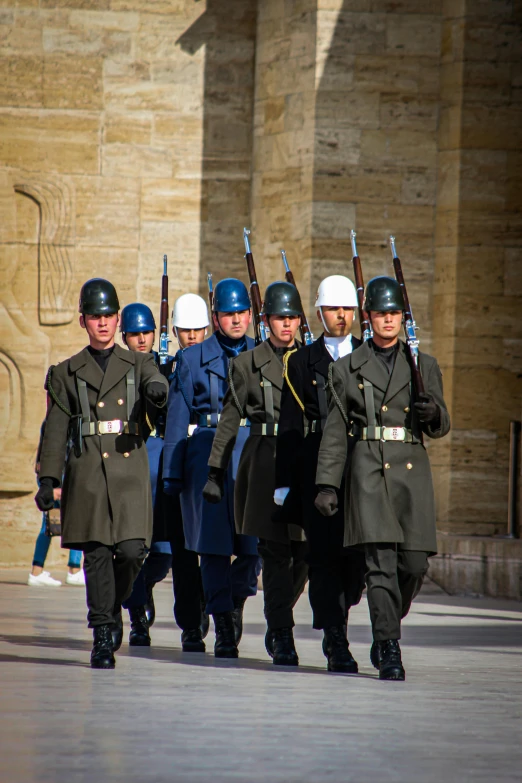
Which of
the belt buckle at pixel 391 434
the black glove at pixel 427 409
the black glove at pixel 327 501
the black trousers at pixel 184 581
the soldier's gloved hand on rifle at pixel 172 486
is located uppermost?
the black glove at pixel 427 409

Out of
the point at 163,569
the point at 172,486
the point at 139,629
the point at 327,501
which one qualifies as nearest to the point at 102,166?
the point at 163,569

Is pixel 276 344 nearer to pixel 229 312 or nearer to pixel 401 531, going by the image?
pixel 229 312

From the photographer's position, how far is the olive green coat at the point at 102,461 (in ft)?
24.7

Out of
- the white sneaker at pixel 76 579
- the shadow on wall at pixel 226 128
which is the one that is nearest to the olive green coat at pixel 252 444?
the white sneaker at pixel 76 579

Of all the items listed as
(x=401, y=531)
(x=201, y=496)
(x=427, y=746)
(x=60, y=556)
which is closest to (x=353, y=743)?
(x=427, y=746)

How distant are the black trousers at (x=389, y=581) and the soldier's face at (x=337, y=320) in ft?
4.07

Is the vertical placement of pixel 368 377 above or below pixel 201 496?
above

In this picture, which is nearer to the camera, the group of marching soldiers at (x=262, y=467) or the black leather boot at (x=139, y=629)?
the group of marching soldiers at (x=262, y=467)

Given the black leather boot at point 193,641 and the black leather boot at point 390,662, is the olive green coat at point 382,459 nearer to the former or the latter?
the black leather boot at point 390,662

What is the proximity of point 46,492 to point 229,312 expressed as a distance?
1.64m

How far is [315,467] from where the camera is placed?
7.65 metres

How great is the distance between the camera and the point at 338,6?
1401 cm

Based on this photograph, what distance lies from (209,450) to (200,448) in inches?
1.9

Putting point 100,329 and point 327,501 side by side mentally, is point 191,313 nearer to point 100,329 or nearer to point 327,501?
point 100,329
